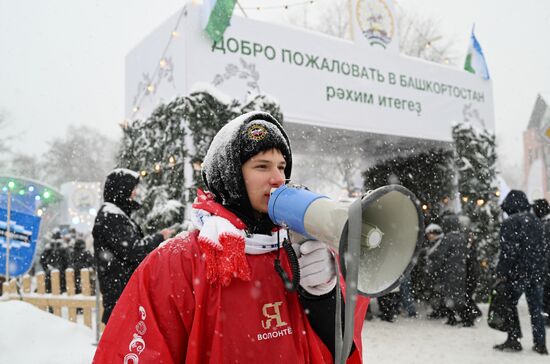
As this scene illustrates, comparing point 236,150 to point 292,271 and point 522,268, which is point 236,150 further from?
point 522,268

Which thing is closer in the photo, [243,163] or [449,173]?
[243,163]

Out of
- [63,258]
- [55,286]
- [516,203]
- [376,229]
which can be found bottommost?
[55,286]

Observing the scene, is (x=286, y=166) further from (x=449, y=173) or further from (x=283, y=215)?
(x=449, y=173)

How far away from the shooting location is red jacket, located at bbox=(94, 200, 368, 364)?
1309 millimetres

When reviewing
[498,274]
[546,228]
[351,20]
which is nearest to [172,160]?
[351,20]

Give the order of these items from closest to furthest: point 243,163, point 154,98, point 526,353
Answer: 1. point 243,163
2. point 526,353
3. point 154,98

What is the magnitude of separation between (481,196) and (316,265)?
9.04 meters

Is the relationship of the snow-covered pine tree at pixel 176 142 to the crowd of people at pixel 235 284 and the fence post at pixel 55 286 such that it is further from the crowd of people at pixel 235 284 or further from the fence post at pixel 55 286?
the crowd of people at pixel 235 284

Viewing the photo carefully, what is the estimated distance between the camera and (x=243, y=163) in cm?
154

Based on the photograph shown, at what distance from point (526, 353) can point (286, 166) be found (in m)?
5.37

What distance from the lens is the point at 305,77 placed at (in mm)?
7129

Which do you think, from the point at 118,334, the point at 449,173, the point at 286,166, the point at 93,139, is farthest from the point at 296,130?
the point at 93,139

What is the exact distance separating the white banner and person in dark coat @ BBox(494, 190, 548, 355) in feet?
9.45

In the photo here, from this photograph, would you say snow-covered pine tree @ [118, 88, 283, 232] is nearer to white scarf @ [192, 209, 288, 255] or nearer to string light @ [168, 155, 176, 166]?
string light @ [168, 155, 176, 166]
